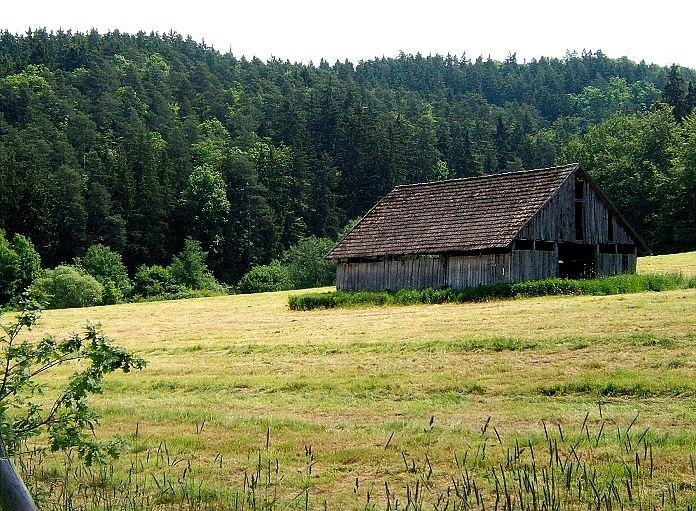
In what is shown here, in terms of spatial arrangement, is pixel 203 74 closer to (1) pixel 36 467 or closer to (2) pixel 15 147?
(2) pixel 15 147

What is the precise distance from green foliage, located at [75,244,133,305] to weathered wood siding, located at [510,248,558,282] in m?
46.6

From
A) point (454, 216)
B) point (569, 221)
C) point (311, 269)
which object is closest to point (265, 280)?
point (311, 269)

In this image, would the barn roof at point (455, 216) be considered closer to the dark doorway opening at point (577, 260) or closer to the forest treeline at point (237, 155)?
the dark doorway opening at point (577, 260)

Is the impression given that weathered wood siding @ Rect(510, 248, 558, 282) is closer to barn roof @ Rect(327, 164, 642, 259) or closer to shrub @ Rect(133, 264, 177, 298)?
barn roof @ Rect(327, 164, 642, 259)

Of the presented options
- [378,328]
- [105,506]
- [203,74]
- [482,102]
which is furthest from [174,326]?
[482,102]

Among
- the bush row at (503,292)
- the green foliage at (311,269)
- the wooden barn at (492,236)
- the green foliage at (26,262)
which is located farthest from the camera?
the green foliage at (311,269)

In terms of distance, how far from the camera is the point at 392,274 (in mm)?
50250

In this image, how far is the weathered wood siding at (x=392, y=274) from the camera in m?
48.2

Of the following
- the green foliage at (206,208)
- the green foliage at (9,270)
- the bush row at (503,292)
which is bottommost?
the bush row at (503,292)

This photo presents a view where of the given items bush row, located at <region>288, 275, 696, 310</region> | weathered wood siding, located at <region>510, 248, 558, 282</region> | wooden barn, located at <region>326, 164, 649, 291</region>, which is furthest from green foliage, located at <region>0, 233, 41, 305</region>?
weathered wood siding, located at <region>510, 248, 558, 282</region>

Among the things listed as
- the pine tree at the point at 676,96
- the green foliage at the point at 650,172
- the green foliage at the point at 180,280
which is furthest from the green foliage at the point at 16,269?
the pine tree at the point at 676,96

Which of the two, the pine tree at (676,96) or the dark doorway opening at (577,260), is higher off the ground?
the pine tree at (676,96)

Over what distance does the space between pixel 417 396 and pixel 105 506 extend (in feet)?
31.9

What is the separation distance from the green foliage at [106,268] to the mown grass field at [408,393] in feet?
171
